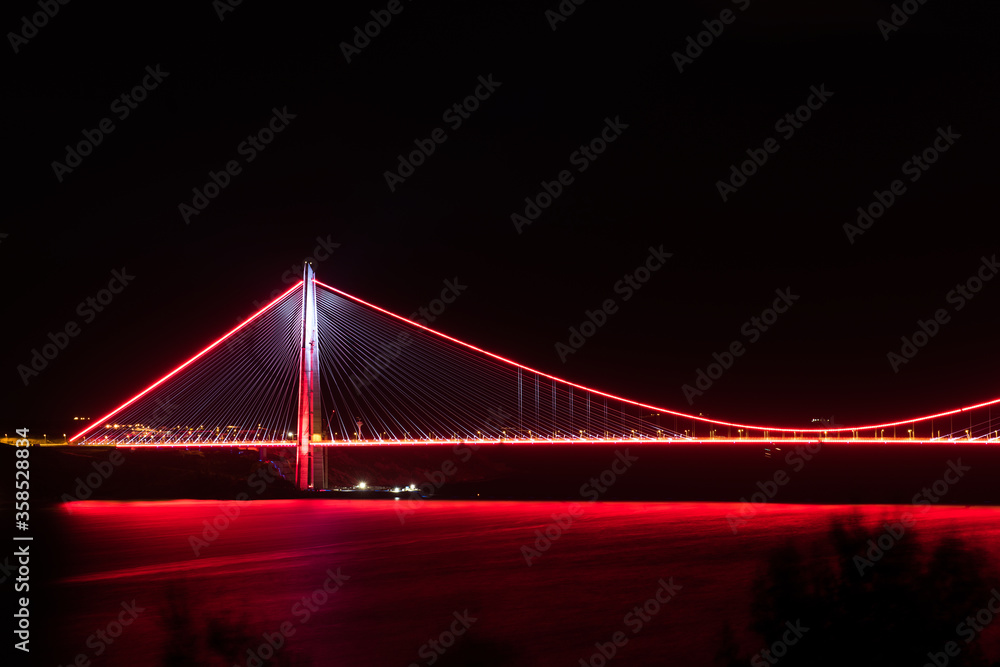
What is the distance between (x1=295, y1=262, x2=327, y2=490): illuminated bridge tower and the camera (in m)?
29.7

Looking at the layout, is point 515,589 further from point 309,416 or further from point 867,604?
point 309,416

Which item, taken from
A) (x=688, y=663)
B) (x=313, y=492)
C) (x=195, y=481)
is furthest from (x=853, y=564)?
(x=195, y=481)

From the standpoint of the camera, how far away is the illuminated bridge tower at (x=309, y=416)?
97.5ft

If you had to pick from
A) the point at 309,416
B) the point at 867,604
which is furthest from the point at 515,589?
the point at 309,416

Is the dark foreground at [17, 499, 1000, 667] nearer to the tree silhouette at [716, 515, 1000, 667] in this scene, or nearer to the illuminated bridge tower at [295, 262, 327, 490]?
the tree silhouette at [716, 515, 1000, 667]

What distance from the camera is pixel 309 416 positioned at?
29656mm

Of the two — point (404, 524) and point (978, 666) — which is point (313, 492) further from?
point (978, 666)

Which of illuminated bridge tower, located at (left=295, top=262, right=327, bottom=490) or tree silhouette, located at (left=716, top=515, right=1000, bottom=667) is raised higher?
illuminated bridge tower, located at (left=295, top=262, right=327, bottom=490)

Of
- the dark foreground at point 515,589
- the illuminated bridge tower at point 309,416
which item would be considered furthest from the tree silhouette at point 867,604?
the illuminated bridge tower at point 309,416

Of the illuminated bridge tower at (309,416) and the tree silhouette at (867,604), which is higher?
the illuminated bridge tower at (309,416)

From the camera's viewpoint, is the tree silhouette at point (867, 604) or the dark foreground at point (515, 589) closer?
the tree silhouette at point (867, 604)

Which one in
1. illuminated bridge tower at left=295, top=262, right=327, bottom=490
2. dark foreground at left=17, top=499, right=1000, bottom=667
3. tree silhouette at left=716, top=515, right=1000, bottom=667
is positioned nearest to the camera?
tree silhouette at left=716, top=515, right=1000, bottom=667

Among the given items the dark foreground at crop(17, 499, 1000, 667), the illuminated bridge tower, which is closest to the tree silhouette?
the dark foreground at crop(17, 499, 1000, 667)

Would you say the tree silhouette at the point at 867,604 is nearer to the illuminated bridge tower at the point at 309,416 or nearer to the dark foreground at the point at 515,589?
the dark foreground at the point at 515,589
